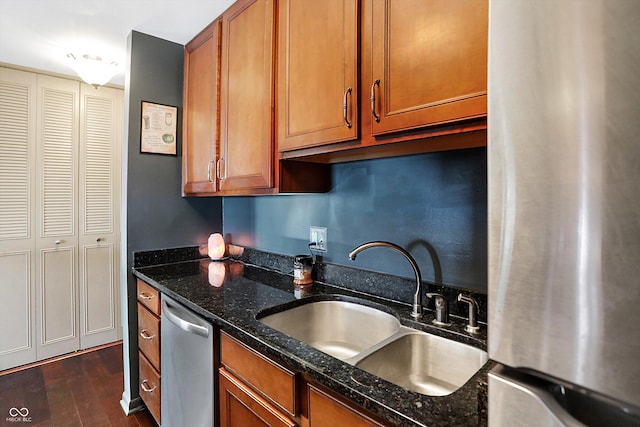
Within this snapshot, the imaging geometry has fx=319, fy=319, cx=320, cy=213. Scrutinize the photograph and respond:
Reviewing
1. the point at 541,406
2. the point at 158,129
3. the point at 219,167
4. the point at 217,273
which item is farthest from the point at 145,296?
the point at 541,406

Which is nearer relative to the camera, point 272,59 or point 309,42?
point 309,42

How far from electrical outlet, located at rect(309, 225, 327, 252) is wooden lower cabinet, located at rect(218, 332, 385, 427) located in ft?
2.16

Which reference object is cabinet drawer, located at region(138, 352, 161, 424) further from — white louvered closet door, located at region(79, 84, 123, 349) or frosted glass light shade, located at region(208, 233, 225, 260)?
white louvered closet door, located at region(79, 84, 123, 349)

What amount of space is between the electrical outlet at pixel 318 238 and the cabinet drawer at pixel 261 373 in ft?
2.15

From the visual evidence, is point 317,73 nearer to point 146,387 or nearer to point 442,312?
point 442,312

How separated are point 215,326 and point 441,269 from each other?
87 centimetres


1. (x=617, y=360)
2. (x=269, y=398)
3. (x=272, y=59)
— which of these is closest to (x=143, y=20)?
(x=272, y=59)

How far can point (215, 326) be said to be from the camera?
120cm

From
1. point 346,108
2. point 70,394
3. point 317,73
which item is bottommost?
point 70,394

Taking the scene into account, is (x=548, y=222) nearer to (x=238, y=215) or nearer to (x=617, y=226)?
(x=617, y=226)

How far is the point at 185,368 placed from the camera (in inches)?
54.6

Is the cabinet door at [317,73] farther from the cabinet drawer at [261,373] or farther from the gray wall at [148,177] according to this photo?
the gray wall at [148,177]

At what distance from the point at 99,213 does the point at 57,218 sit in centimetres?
29

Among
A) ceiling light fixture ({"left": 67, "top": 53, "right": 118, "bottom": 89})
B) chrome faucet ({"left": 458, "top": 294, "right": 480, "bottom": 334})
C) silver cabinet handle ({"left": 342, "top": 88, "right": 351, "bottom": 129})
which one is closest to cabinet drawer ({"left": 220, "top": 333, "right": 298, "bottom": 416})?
chrome faucet ({"left": 458, "top": 294, "right": 480, "bottom": 334})
